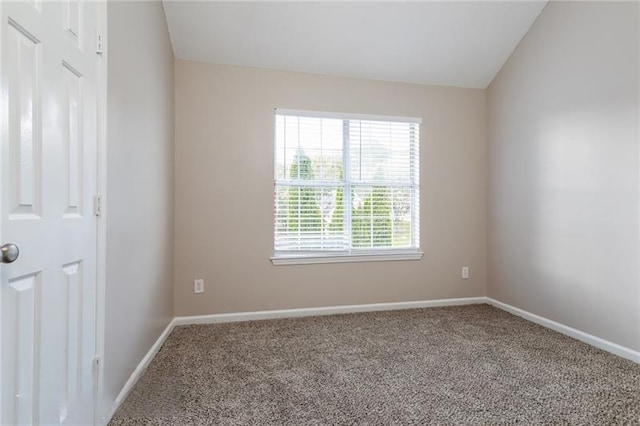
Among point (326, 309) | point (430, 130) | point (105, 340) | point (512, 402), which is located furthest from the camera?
point (430, 130)

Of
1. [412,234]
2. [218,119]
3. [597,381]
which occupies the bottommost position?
[597,381]

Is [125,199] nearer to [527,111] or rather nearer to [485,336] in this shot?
[485,336]

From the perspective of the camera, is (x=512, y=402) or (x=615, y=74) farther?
(x=615, y=74)

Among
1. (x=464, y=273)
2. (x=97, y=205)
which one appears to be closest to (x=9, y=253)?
(x=97, y=205)

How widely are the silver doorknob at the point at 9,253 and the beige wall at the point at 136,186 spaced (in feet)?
2.25

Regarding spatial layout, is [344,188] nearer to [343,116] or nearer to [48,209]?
[343,116]

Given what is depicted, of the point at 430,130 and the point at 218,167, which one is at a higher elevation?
the point at 430,130

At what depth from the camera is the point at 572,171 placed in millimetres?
2830

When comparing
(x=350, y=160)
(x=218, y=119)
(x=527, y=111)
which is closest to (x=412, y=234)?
(x=350, y=160)

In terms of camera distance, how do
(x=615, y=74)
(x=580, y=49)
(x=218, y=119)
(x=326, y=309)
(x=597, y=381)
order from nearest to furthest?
1. (x=597, y=381)
2. (x=615, y=74)
3. (x=580, y=49)
4. (x=218, y=119)
5. (x=326, y=309)

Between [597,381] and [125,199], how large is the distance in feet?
9.54

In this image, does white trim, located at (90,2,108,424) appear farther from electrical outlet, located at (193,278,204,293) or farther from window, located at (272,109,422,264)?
window, located at (272,109,422,264)

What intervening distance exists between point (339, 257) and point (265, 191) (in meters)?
0.96

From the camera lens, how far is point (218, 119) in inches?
125
